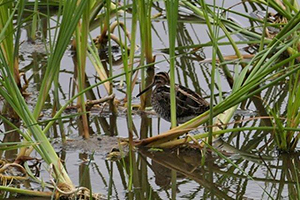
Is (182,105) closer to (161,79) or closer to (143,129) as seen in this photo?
(143,129)

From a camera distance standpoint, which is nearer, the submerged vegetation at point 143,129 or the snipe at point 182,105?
the submerged vegetation at point 143,129

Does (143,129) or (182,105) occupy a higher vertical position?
(182,105)

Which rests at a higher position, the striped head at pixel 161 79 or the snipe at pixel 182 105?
the striped head at pixel 161 79

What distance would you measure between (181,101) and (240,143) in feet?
1.61

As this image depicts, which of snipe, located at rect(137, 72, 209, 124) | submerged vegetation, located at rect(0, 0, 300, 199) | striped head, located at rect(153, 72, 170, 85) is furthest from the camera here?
striped head, located at rect(153, 72, 170, 85)

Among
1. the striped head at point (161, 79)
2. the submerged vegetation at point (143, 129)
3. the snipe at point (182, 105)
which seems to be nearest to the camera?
the submerged vegetation at point (143, 129)

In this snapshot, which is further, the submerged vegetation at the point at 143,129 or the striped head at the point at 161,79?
the striped head at the point at 161,79

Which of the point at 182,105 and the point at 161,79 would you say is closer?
the point at 182,105

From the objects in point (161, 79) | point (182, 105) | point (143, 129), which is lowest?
point (143, 129)

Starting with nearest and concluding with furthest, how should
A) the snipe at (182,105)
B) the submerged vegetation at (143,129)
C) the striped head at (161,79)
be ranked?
the submerged vegetation at (143,129) → the snipe at (182,105) → the striped head at (161,79)

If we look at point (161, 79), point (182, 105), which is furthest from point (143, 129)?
point (161, 79)

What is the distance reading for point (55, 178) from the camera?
11.7ft

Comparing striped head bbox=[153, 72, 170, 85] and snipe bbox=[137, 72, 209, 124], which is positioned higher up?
striped head bbox=[153, 72, 170, 85]

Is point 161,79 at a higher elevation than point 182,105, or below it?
higher
